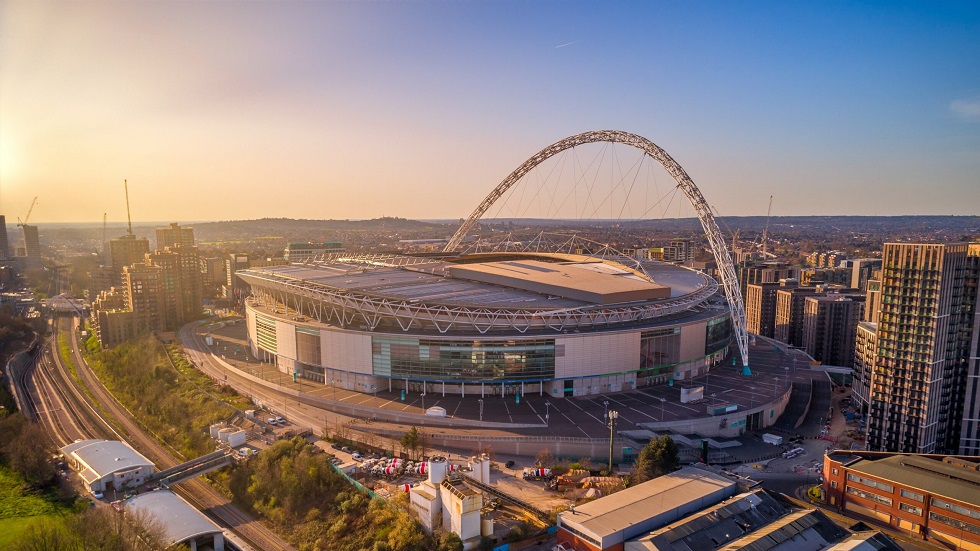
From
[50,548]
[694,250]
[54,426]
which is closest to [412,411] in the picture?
[50,548]

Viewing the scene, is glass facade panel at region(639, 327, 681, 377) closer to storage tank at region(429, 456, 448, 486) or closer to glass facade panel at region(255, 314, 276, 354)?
storage tank at region(429, 456, 448, 486)

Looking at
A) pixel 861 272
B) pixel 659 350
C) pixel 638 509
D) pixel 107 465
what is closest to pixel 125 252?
pixel 107 465

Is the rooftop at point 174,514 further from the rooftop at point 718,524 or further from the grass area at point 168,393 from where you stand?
the rooftop at point 718,524

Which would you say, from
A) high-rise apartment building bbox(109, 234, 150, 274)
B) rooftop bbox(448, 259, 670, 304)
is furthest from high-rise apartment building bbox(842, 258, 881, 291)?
high-rise apartment building bbox(109, 234, 150, 274)

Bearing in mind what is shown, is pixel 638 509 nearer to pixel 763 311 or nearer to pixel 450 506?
pixel 450 506

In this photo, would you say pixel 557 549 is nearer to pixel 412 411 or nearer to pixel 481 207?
pixel 412 411

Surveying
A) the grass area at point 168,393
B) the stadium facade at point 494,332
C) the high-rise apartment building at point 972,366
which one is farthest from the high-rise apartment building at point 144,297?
the high-rise apartment building at point 972,366
